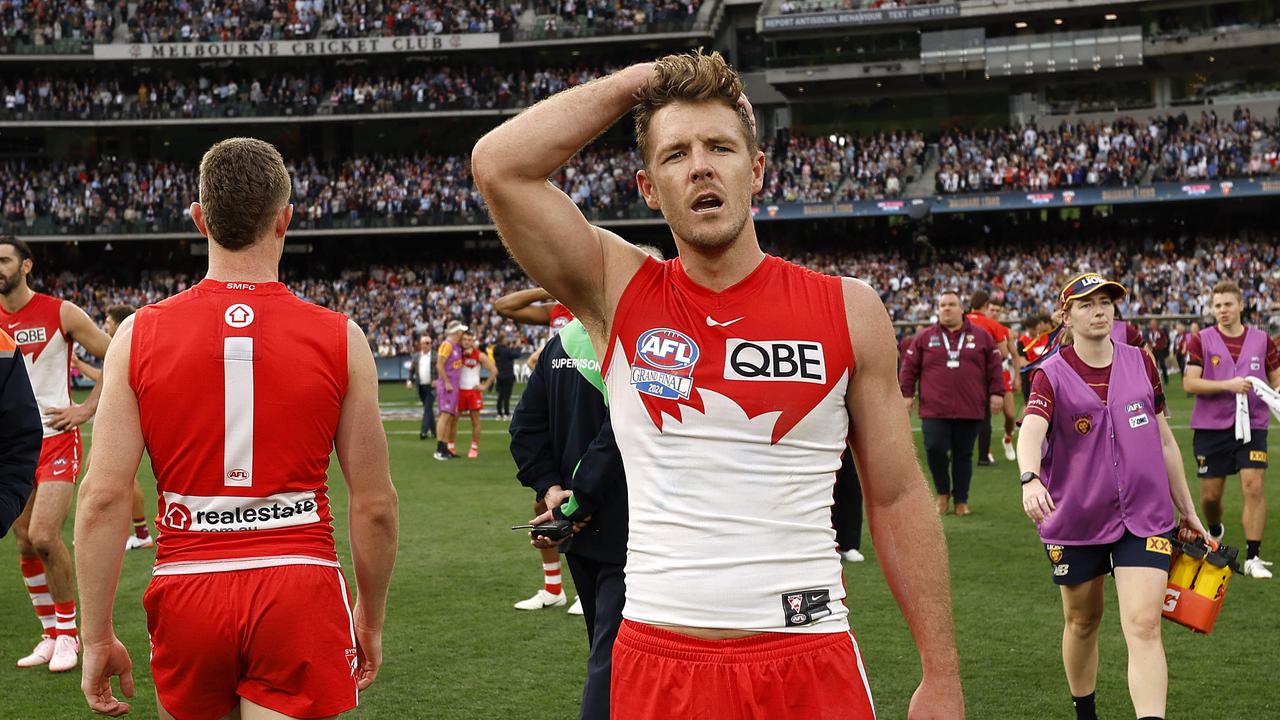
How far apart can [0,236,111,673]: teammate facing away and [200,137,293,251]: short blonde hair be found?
4.16 meters

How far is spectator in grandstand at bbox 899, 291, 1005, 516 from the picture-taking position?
42.6ft

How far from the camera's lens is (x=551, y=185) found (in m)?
2.82

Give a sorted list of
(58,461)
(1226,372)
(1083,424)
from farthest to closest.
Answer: (1226,372) < (58,461) < (1083,424)

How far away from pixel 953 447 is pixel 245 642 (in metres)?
10.9

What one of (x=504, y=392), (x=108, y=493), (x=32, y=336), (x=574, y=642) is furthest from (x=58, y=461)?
(x=504, y=392)

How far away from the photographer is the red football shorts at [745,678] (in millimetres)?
2662

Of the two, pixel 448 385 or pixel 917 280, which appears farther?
pixel 917 280

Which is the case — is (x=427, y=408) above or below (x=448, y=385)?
below

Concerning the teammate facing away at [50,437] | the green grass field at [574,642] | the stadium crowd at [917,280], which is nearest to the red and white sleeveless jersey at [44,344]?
the teammate facing away at [50,437]

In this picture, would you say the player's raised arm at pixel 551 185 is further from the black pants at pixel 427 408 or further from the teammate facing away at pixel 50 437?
the black pants at pixel 427 408

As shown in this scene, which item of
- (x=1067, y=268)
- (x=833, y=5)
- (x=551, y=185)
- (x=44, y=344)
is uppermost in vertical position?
(x=833, y=5)

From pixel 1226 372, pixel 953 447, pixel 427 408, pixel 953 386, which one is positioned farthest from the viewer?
pixel 427 408

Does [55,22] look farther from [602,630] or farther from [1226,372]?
[602,630]

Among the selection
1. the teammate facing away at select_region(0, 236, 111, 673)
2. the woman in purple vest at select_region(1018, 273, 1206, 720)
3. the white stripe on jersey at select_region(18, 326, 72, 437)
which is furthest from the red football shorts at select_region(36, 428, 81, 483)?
the woman in purple vest at select_region(1018, 273, 1206, 720)
